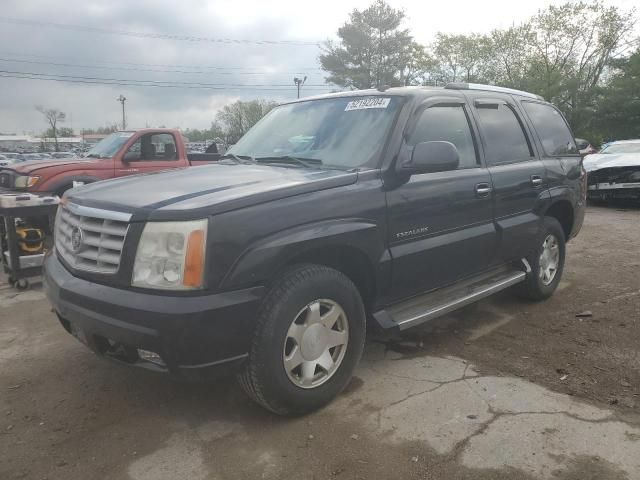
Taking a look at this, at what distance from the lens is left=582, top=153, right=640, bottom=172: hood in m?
11.0

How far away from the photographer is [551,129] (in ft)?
16.3

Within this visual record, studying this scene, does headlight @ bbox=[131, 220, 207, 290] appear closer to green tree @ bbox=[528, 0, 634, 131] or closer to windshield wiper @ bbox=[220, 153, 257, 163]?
windshield wiper @ bbox=[220, 153, 257, 163]

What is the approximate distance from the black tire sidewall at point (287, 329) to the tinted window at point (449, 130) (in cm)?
117

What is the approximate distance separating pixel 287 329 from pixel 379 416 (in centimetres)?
77

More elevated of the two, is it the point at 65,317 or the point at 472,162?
the point at 472,162

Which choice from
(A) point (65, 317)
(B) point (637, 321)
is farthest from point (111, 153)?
(B) point (637, 321)

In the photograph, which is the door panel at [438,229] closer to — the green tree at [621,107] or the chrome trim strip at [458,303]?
the chrome trim strip at [458,303]

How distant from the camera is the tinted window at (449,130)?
3.54 meters

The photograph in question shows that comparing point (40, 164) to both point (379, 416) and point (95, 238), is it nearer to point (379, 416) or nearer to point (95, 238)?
point (95, 238)

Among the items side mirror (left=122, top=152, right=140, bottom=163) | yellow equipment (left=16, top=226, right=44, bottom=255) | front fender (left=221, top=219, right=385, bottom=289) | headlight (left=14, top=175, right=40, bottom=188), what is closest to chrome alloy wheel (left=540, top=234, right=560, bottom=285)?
front fender (left=221, top=219, right=385, bottom=289)

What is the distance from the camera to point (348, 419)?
2.86m

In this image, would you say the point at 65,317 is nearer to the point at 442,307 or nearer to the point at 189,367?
the point at 189,367

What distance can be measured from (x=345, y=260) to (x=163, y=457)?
4.67 feet

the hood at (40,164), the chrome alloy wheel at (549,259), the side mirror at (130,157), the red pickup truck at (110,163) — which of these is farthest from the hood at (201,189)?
the side mirror at (130,157)
